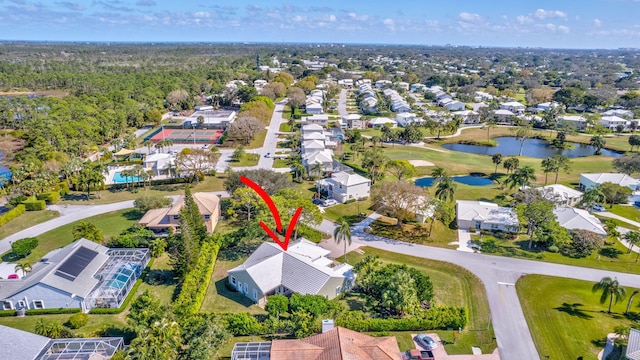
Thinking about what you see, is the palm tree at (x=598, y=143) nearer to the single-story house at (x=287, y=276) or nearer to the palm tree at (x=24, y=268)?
the single-story house at (x=287, y=276)

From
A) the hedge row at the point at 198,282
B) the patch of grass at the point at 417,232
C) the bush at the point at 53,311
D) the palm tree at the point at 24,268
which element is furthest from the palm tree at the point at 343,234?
the palm tree at the point at 24,268

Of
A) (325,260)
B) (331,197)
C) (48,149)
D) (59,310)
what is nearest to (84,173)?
(48,149)

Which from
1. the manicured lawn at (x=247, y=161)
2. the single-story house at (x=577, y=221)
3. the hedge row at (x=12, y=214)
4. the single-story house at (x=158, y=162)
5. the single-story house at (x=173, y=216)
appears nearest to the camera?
the single-story house at (x=577, y=221)

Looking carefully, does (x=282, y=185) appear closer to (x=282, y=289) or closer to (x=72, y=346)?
(x=282, y=289)

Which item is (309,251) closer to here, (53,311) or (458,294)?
(458,294)

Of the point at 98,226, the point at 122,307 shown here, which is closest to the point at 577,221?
the point at 122,307

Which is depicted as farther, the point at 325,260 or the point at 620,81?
the point at 620,81
